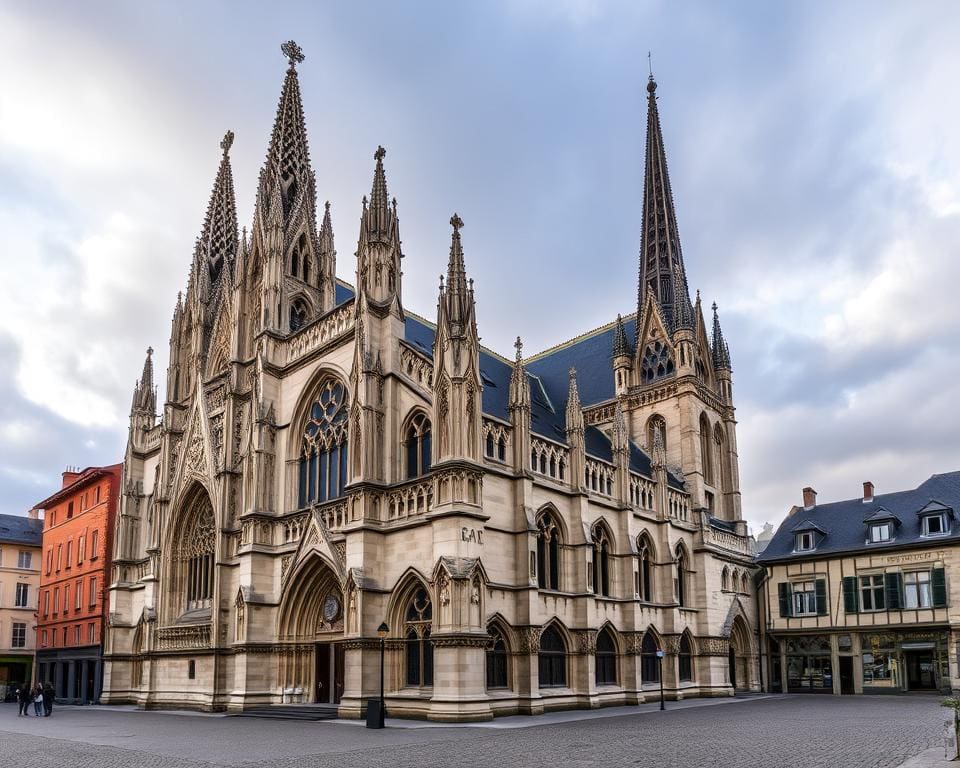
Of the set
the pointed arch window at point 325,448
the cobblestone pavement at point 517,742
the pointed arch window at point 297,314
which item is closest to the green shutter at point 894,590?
the cobblestone pavement at point 517,742

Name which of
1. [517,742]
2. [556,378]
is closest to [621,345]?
[556,378]

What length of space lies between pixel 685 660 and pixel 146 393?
1257 inches

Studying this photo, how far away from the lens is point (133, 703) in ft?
137

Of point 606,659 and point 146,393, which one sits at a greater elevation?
point 146,393

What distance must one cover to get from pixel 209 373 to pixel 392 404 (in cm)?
1688

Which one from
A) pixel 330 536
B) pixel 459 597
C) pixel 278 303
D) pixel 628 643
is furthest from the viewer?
pixel 278 303

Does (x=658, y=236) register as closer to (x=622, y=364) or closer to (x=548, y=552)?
(x=622, y=364)

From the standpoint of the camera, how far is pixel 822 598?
44344 mm

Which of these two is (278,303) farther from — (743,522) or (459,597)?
(743,522)

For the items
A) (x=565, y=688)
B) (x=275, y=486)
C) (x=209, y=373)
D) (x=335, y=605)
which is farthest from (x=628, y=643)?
(x=209, y=373)

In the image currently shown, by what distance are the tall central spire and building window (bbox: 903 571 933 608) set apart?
17.3m

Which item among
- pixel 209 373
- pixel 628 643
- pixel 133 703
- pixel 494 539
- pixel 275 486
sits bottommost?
pixel 133 703

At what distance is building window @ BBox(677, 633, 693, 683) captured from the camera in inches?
1527

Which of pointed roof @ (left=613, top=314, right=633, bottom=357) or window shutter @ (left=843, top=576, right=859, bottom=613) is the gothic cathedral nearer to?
pointed roof @ (left=613, top=314, right=633, bottom=357)
